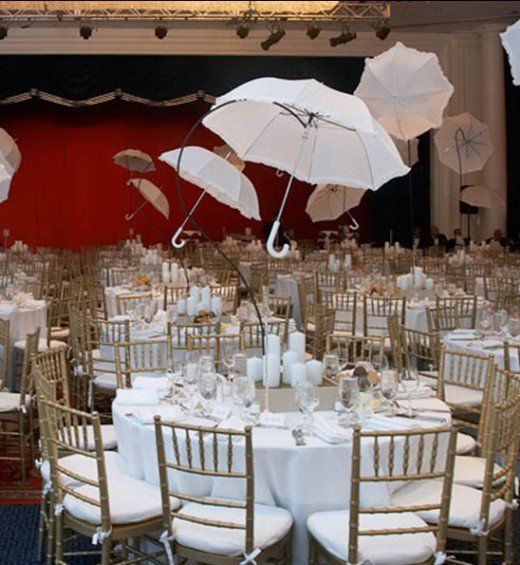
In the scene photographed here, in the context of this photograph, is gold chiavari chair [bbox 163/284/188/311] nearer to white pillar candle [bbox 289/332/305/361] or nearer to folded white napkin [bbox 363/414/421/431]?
white pillar candle [bbox 289/332/305/361]

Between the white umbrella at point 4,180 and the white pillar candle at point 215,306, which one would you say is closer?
the white umbrella at point 4,180

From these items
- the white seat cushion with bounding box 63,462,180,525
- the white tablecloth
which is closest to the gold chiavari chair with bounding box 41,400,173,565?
the white seat cushion with bounding box 63,462,180,525

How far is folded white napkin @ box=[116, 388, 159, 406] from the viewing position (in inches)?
183

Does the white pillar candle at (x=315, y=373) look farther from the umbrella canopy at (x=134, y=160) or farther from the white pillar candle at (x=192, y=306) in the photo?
the umbrella canopy at (x=134, y=160)

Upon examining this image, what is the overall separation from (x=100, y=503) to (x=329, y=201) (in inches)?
463

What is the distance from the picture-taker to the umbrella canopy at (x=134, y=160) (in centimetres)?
1700

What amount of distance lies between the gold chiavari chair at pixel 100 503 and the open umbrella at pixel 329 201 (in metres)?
11.1

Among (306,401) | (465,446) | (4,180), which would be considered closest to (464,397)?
(465,446)

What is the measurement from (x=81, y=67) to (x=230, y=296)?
10778mm

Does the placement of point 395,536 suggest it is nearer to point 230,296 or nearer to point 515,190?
point 230,296

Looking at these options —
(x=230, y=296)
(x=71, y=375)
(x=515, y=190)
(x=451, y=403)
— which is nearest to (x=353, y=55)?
(x=515, y=190)

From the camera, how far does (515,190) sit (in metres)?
20.4

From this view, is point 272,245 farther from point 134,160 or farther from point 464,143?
point 134,160

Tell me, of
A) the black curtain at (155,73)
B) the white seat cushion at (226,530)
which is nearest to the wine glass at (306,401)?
the white seat cushion at (226,530)
